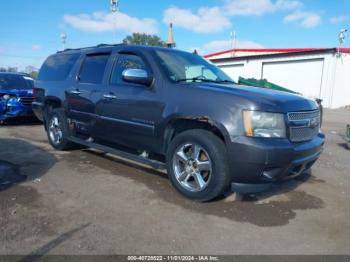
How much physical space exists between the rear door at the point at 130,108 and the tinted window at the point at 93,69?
12.6 inches

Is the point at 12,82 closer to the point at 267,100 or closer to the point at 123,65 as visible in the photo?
the point at 123,65

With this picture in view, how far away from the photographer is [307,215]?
3887 millimetres

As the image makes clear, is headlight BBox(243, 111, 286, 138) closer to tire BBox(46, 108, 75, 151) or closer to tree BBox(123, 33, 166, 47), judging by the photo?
tire BBox(46, 108, 75, 151)

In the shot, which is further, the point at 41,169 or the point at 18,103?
the point at 18,103

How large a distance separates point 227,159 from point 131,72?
1742 mm

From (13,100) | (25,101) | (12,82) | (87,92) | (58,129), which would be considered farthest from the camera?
(12,82)

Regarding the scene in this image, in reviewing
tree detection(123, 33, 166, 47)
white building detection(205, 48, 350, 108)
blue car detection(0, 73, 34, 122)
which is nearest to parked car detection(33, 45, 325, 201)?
blue car detection(0, 73, 34, 122)

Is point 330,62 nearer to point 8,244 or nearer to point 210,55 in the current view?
point 210,55

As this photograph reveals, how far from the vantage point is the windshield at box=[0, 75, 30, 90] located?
10.5 metres

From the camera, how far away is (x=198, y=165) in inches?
160

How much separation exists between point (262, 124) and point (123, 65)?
2439mm

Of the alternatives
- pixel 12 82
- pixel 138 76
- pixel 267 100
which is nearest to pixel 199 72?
pixel 138 76

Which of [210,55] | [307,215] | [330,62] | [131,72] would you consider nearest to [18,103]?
[131,72]

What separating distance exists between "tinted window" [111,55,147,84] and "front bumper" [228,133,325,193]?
202 centimetres
